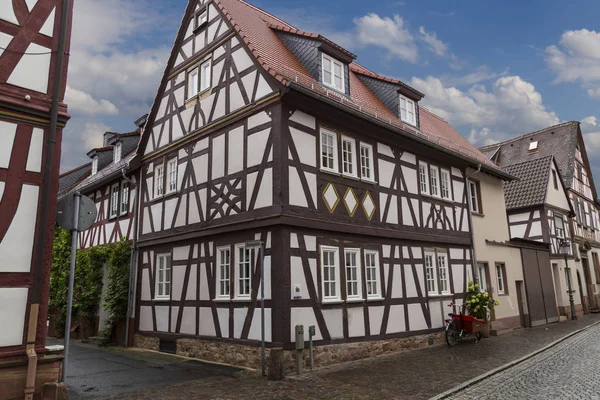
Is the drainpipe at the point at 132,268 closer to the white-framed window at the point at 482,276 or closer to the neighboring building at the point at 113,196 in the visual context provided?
the neighboring building at the point at 113,196

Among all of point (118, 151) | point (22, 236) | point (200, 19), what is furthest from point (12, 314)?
point (118, 151)

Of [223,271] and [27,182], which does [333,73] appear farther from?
[27,182]

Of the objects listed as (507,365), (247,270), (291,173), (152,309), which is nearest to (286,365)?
(247,270)

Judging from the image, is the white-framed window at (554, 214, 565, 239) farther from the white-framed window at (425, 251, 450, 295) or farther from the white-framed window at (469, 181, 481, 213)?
the white-framed window at (425, 251, 450, 295)

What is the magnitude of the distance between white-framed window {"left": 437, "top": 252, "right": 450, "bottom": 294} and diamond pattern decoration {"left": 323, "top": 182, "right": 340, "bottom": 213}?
5.51 meters

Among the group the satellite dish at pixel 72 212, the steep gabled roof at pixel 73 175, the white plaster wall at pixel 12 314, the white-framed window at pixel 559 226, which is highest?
the steep gabled roof at pixel 73 175

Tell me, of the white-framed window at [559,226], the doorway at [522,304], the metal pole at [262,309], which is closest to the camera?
the metal pole at [262,309]

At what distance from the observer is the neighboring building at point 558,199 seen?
24656 millimetres

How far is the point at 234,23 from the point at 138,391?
32.1 feet

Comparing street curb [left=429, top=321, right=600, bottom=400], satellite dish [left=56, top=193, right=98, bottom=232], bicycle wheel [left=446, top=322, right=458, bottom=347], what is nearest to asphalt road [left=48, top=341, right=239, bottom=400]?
satellite dish [left=56, top=193, right=98, bottom=232]

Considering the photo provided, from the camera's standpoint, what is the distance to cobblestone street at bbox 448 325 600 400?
7916mm

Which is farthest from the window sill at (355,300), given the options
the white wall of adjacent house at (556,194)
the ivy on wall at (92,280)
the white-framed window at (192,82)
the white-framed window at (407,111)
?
the white wall of adjacent house at (556,194)

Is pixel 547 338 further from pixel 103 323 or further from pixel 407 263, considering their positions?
pixel 103 323

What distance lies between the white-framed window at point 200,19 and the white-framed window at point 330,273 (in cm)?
841
